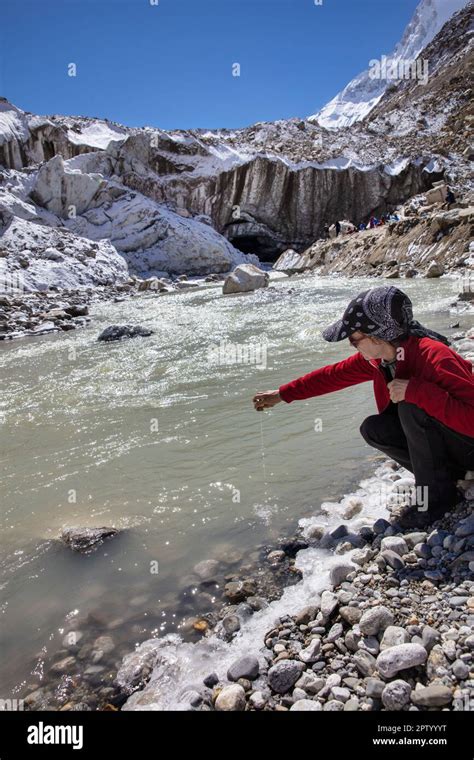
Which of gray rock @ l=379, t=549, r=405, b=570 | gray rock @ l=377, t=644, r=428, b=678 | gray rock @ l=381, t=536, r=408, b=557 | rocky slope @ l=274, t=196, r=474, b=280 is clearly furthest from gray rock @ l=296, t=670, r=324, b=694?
rocky slope @ l=274, t=196, r=474, b=280

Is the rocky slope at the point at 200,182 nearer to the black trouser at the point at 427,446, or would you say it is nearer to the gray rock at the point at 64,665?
the gray rock at the point at 64,665

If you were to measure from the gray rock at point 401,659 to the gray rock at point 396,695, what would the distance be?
8 cm

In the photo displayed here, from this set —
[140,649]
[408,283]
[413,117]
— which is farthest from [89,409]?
[413,117]

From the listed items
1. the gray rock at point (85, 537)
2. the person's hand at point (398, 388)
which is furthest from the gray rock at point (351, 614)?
the gray rock at point (85, 537)

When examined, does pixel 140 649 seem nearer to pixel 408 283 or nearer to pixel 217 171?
pixel 408 283

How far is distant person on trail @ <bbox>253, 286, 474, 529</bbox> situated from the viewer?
2352mm

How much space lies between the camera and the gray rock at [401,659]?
1.84 m

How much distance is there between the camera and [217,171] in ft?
136

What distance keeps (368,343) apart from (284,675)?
1.64m

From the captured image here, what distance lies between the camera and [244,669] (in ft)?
7.05

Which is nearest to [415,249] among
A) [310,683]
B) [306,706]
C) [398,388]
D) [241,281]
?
[241,281]

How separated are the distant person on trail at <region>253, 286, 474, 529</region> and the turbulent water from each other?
943 mm

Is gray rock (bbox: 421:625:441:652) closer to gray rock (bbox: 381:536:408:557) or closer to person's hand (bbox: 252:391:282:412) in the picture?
gray rock (bbox: 381:536:408:557)
